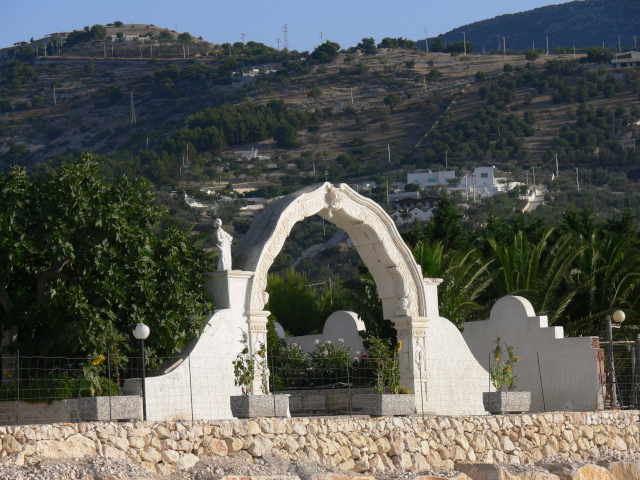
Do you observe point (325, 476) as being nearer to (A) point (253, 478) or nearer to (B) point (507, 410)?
(A) point (253, 478)

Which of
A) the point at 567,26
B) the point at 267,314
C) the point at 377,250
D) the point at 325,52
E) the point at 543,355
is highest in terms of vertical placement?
the point at 567,26

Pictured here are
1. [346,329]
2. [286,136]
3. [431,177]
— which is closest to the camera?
[346,329]

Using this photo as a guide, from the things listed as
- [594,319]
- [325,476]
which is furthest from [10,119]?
[325,476]

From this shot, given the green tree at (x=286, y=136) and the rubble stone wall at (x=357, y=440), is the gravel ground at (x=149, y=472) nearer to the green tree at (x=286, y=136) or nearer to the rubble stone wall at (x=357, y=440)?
the rubble stone wall at (x=357, y=440)

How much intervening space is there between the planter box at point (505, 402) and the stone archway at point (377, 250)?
1700 millimetres

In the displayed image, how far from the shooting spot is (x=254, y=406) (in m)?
11.7

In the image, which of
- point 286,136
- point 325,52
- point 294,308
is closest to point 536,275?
point 294,308

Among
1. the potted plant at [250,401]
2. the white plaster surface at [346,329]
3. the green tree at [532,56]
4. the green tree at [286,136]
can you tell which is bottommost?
the potted plant at [250,401]

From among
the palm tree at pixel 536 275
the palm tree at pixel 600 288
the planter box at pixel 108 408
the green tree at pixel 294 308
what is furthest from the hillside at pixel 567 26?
the planter box at pixel 108 408

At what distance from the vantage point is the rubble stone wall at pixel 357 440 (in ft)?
32.2

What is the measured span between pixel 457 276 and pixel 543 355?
14.7 feet

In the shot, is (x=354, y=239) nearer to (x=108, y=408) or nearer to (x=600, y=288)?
(x=108, y=408)

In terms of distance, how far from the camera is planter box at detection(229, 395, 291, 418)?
11.7 m

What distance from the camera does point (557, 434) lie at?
1510 cm
